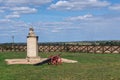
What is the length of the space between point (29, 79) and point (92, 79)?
302cm

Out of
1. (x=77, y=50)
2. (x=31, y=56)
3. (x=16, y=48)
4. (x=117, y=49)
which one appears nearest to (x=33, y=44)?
(x=31, y=56)

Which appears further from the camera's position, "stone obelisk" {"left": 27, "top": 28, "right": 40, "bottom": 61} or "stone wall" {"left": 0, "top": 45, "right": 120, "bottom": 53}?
"stone wall" {"left": 0, "top": 45, "right": 120, "bottom": 53}

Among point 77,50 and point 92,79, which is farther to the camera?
point 77,50

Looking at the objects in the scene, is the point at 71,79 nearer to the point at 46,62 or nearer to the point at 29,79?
the point at 29,79

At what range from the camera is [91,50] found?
48.5 metres

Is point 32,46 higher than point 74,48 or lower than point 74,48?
higher

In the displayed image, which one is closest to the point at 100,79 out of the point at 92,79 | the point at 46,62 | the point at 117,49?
the point at 92,79

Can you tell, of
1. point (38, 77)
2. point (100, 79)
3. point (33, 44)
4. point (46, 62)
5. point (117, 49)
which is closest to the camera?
point (100, 79)

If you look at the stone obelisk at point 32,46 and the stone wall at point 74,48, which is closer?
the stone obelisk at point 32,46

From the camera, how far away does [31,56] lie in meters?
31.7

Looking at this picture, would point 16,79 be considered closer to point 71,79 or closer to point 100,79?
point 71,79

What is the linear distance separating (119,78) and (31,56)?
15.6m

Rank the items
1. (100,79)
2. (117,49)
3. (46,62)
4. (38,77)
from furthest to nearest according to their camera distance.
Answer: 1. (117,49)
2. (46,62)
3. (38,77)
4. (100,79)

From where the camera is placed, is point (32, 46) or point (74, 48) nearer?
point (32, 46)
